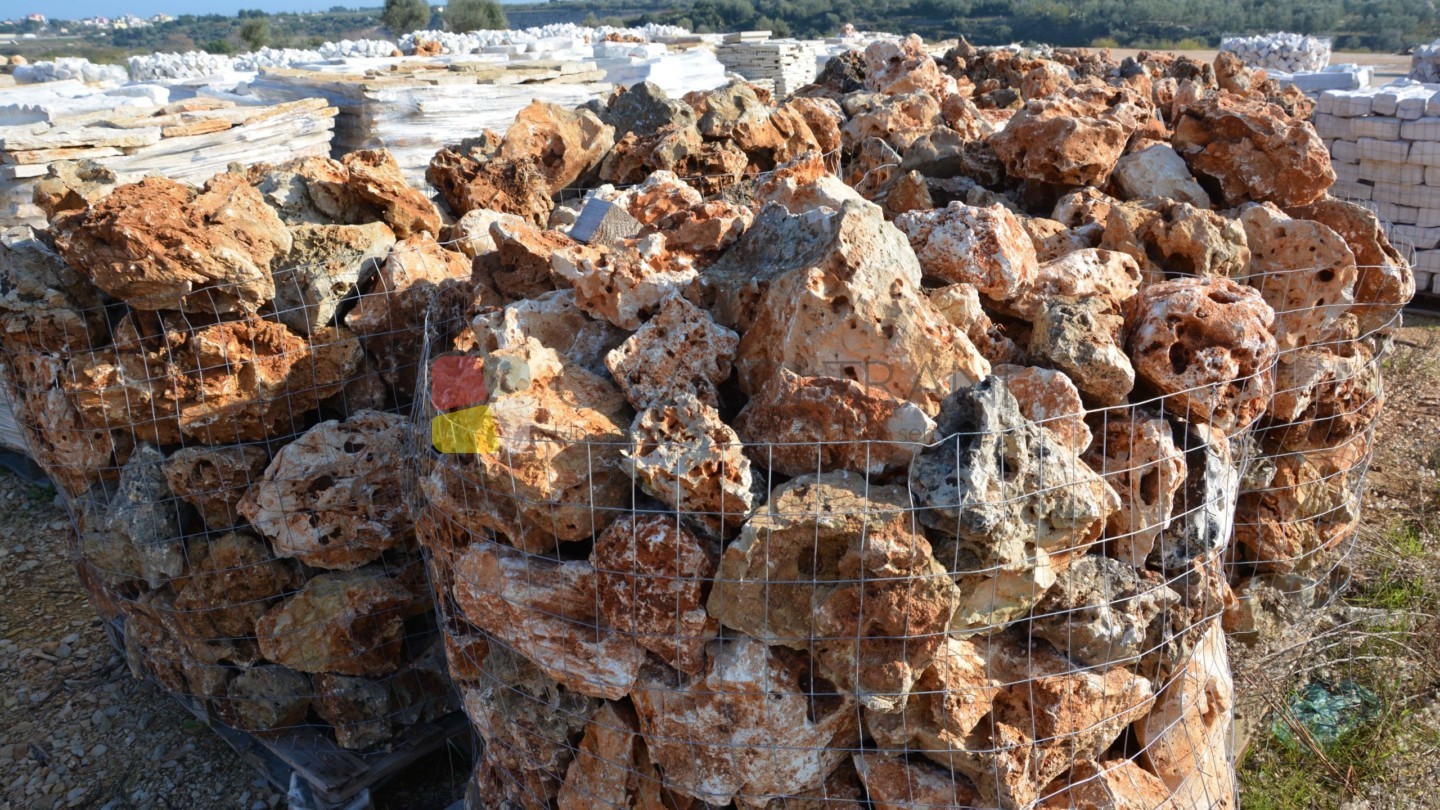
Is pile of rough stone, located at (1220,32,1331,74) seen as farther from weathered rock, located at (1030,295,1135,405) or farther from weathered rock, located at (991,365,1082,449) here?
weathered rock, located at (991,365,1082,449)

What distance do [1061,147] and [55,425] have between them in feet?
12.8

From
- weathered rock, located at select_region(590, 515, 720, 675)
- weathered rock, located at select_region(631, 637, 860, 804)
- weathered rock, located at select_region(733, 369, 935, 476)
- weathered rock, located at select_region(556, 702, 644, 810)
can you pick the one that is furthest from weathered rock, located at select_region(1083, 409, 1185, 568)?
weathered rock, located at select_region(556, 702, 644, 810)

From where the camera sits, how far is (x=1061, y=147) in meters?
3.91

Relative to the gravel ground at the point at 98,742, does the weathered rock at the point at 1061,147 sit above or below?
above

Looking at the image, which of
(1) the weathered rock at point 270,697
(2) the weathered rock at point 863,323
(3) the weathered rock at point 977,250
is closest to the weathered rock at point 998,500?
(2) the weathered rock at point 863,323

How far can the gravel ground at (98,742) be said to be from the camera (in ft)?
13.2

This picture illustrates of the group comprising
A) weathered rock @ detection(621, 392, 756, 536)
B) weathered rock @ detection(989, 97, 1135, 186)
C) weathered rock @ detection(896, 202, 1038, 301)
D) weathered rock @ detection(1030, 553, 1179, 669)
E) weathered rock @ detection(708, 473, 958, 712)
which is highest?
weathered rock @ detection(989, 97, 1135, 186)

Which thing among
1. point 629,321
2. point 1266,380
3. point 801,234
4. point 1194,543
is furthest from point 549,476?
point 1266,380

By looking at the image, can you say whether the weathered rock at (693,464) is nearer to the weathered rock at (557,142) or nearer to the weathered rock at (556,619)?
the weathered rock at (556,619)

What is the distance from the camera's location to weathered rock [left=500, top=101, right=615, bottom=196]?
4.44m

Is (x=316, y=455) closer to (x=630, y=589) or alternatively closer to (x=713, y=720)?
(x=630, y=589)

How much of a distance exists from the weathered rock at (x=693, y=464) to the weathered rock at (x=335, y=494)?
1.44 metres

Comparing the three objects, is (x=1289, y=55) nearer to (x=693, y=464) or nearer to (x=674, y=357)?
(x=674, y=357)

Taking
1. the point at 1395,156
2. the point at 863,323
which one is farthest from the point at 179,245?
the point at 1395,156
